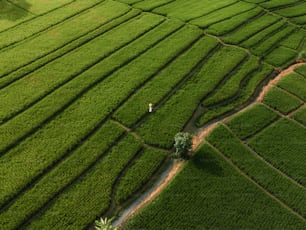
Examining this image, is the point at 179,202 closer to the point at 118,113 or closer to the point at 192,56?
the point at 118,113

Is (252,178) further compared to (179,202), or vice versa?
(252,178)

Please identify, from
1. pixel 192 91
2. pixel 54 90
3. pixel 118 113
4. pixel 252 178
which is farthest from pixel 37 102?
pixel 252 178

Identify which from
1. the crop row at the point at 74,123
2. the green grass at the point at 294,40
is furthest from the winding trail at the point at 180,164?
the crop row at the point at 74,123

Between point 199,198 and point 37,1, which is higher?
point 37,1

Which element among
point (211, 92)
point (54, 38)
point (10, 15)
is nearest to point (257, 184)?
point (211, 92)

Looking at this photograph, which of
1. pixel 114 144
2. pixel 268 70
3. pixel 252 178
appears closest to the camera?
pixel 252 178

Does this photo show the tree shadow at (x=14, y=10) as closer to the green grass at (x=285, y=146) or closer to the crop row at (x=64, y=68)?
the crop row at (x=64, y=68)
